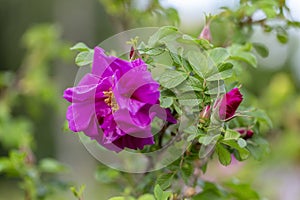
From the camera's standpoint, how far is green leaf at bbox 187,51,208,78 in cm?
76

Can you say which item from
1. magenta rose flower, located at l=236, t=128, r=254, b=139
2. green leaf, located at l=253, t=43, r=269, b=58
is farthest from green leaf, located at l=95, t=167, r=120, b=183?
green leaf, located at l=253, t=43, r=269, b=58

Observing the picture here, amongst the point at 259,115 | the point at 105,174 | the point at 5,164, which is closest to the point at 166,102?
the point at 259,115

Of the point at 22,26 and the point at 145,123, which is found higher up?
the point at 145,123

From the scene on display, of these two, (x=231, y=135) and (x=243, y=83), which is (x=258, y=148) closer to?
(x=231, y=135)

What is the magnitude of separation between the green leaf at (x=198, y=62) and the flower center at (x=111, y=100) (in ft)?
0.45

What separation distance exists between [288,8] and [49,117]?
730 cm

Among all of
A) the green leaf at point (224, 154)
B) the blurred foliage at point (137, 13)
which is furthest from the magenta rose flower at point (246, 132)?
the blurred foliage at point (137, 13)

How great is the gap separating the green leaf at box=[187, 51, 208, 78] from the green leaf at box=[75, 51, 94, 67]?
0.50 feet

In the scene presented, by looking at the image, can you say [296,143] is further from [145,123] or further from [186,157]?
[145,123]

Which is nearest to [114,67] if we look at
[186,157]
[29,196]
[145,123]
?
[145,123]

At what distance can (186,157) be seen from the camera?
82 centimetres

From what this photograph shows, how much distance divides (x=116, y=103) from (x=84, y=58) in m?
0.12

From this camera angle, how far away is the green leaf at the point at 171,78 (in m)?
0.72

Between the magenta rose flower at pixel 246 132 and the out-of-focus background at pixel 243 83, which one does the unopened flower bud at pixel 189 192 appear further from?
the out-of-focus background at pixel 243 83
